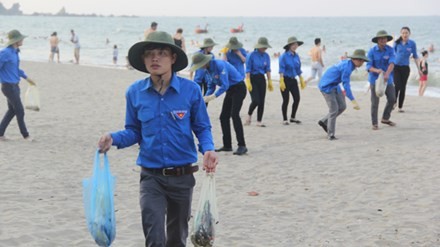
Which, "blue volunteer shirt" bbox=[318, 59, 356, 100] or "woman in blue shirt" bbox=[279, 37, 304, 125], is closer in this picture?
"blue volunteer shirt" bbox=[318, 59, 356, 100]

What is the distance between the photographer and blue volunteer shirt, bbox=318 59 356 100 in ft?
31.9

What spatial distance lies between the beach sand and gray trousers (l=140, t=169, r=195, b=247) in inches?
50.6

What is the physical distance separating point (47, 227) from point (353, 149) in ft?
17.4

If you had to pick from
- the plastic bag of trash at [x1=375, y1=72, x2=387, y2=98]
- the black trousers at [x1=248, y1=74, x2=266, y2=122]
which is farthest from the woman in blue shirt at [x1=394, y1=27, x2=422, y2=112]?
the black trousers at [x1=248, y1=74, x2=266, y2=122]

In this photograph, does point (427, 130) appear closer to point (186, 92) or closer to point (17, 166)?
point (17, 166)

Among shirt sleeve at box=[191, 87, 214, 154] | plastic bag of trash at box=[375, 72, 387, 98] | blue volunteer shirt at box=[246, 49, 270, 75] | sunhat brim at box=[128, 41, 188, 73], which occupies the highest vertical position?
sunhat brim at box=[128, 41, 188, 73]

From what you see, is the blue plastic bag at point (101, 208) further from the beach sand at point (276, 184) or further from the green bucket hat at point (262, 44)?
the green bucket hat at point (262, 44)

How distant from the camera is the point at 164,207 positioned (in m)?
3.90

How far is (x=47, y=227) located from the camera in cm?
559

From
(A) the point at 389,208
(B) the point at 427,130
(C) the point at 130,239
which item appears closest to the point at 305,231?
(A) the point at 389,208

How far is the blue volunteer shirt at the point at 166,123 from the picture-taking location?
3906 mm

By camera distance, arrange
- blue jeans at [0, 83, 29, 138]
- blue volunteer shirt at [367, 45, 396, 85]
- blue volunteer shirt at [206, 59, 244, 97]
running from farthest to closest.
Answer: blue volunteer shirt at [367, 45, 396, 85]
blue jeans at [0, 83, 29, 138]
blue volunteer shirt at [206, 59, 244, 97]

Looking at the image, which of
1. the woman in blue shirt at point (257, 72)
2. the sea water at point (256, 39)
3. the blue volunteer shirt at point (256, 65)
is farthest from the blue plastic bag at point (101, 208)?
the sea water at point (256, 39)

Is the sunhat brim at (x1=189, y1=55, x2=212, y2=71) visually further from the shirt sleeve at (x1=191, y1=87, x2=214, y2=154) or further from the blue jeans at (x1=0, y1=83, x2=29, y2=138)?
the shirt sleeve at (x1=191, y1=87, x2=214, y2=154)
